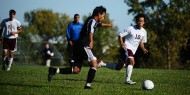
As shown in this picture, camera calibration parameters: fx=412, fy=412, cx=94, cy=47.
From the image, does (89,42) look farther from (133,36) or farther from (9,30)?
(9,30)

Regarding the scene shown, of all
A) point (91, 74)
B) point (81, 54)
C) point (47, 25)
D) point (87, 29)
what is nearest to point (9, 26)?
point (81, 54)

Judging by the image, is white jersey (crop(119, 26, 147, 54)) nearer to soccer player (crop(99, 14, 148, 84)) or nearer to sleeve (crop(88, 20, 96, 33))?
soccer player (crop(99, 14, 148, 84))

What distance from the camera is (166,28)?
195ft

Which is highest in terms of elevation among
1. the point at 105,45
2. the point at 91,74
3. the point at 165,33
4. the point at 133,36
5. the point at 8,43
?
the point at 133,36

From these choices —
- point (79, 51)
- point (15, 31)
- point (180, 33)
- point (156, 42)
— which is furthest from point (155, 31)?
point (79, 51)

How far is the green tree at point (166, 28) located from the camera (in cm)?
5684

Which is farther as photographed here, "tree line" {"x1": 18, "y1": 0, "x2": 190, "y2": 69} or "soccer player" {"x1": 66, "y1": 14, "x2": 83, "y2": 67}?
"tree line" {"x1": 18, "y1": 0, "x2": 190, "y2": 69}

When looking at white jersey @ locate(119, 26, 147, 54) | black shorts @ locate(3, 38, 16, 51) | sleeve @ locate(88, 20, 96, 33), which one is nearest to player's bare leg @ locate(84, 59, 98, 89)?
sleeve @ locate(88, 20, 96, 33)

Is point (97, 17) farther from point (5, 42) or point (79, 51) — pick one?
point (5, 42)

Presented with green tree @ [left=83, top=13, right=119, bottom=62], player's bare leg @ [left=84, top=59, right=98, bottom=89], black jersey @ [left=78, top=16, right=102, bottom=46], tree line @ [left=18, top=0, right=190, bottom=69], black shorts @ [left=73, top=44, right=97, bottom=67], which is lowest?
green tree @ [left=83, top=13, right=119, bottom=62]

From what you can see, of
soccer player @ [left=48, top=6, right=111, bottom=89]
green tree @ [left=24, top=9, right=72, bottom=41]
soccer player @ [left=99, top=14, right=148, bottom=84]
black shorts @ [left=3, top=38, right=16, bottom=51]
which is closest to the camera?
soccer player @ [left=48, top=6, right=111, bottom=89]

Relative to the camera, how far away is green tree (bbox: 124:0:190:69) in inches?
2238

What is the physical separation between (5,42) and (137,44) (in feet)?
23.0

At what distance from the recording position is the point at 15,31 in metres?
18.3
